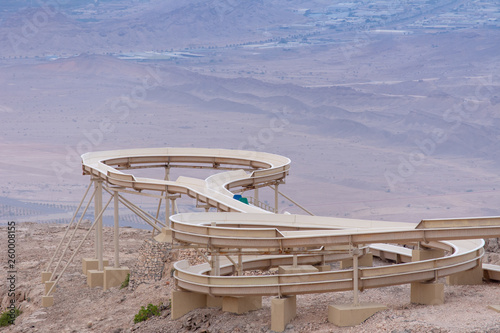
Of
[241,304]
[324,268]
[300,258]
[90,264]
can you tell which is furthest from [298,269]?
[90,264]

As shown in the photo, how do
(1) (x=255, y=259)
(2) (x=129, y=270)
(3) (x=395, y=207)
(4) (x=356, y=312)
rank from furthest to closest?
(3) (x=395, y=207), (2) (x=129, y=270), (1) (x=255, y=259), (4) (x=356, y=312)

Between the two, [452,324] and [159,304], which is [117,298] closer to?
[159,304]

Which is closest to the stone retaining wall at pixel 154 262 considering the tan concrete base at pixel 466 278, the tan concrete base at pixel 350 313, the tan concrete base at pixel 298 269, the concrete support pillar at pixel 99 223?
the concrete support pillar at pixel 99 223

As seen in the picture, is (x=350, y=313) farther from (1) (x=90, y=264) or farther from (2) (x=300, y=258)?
(1) (x=90, y=264)

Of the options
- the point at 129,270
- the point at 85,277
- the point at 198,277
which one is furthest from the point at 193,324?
the point at 85,277

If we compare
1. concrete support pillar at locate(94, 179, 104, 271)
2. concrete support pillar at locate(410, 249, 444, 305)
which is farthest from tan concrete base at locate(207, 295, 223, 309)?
concrete support pillar at locate(94, 179, 104, 271)
